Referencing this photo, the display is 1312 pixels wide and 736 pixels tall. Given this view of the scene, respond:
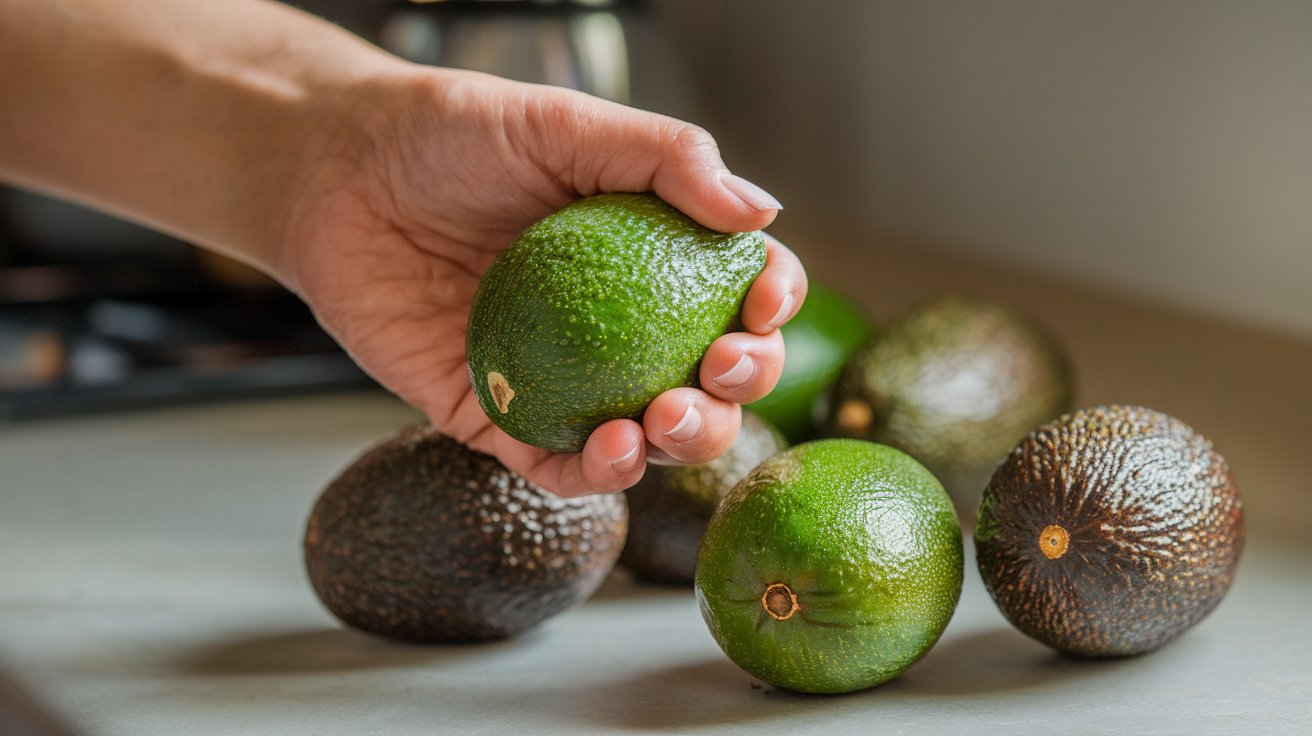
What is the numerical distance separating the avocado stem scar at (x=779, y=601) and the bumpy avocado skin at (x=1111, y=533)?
0.56ft

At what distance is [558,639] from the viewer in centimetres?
116

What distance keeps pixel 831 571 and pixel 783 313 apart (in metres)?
0.18

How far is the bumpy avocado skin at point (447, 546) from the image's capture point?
3.58ft

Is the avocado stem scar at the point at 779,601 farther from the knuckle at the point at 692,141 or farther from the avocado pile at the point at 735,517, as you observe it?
the knuckle at the point at 692,141

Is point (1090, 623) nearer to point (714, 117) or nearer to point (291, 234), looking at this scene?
point (291, 234)

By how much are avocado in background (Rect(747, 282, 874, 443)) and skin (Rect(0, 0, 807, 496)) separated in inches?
14.1

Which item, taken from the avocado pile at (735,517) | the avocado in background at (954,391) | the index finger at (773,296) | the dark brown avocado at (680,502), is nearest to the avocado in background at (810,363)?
the avocado in background at (954,391)

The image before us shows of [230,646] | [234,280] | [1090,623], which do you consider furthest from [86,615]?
[234,280]

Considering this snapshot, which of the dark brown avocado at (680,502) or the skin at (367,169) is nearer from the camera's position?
the skin at (367,169)

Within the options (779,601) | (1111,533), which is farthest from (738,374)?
(1111,533)

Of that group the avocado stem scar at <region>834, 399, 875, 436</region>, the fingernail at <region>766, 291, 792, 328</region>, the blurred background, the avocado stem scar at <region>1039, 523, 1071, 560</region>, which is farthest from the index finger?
the blurred background

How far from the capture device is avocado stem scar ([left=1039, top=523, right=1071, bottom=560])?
37.9 inches

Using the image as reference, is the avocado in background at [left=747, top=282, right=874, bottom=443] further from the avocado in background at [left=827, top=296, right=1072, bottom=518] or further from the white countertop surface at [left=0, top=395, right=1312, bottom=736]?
the white countertop surface at [left=0, top=395, right=1312, bottom=736]

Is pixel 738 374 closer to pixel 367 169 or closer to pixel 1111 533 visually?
pixel 1111 533
